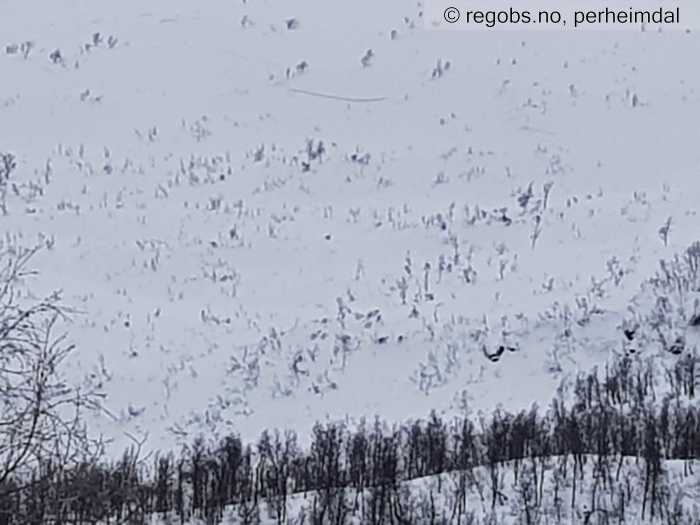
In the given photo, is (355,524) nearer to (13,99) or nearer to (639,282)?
(639,282)

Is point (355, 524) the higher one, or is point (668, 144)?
point (668, 144)

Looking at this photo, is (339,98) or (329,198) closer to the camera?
(329,198)

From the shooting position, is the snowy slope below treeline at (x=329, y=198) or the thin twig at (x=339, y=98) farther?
the thin twig at (x=339, y=98)

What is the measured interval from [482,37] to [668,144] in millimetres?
6161

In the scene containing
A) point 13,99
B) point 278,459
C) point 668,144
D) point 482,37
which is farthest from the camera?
point 482,37

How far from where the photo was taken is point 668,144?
21531 mm

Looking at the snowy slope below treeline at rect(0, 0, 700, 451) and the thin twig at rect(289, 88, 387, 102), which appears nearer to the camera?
the snowy slope below treeline at rect(0, 0, 700, 451)

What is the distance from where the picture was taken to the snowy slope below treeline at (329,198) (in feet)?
49.6

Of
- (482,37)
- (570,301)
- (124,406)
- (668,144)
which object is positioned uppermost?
(482,37)

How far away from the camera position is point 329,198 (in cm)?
2003

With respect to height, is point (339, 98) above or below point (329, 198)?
above

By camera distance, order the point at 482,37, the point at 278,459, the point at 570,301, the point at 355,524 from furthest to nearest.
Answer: the point at 482,37, the point at 570,301, the point at 278,459, the point at 355,524

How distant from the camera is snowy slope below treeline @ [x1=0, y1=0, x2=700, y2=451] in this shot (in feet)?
49.6

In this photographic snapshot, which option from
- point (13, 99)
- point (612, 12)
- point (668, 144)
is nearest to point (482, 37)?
point (612, 12)
